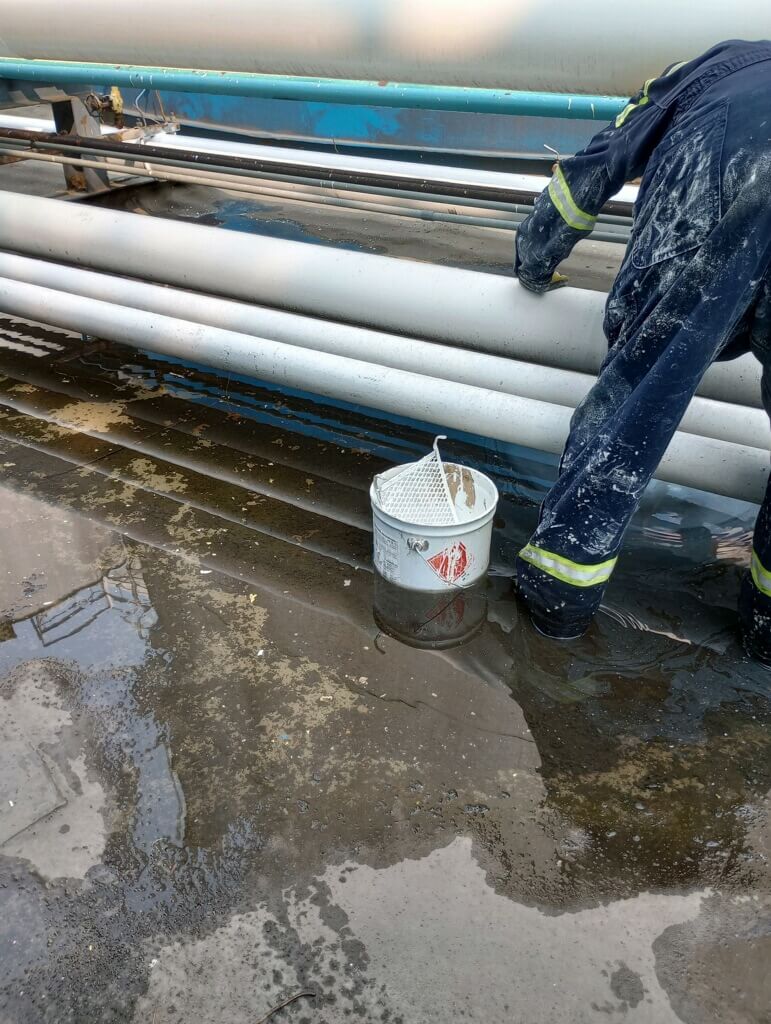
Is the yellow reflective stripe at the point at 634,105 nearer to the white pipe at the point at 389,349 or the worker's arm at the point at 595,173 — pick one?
the worker's arm at the point at 595,173

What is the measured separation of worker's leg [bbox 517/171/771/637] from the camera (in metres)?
1.84

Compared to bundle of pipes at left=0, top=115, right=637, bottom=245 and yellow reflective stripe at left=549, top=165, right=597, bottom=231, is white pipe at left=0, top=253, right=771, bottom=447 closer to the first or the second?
yellow reflective stripe at left=549, top=165, right=597, bottom=231

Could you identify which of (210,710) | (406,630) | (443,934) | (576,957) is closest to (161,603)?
(210,710)

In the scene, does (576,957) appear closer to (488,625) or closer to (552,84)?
(488,625)

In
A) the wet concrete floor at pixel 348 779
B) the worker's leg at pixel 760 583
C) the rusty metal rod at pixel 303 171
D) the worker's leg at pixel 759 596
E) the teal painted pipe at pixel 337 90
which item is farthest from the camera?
the rusty metal rod at pixel 303 171

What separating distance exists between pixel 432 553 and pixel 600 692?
1.97ft

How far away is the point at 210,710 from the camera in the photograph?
2148 mm

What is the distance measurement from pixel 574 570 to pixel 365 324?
151cm

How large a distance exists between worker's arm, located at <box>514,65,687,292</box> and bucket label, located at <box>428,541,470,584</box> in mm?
949

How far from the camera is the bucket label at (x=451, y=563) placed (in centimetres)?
233

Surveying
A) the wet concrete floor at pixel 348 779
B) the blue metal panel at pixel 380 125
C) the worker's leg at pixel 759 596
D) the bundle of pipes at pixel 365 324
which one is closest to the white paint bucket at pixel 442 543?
the wet concrete floor at pixel 348 779

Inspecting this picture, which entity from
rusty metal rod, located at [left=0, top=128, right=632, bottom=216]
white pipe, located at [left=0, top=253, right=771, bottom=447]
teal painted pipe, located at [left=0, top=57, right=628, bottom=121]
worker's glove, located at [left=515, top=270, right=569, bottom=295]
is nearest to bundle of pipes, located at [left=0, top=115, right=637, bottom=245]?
rusty metal rod, located at [left=0, top=128, right=632, bottom=216]

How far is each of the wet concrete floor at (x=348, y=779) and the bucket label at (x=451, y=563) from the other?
0.15 m

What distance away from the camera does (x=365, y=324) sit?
3254 mm
